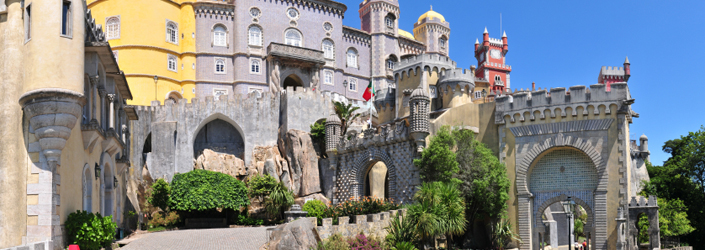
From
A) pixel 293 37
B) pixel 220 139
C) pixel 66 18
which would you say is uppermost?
pixel 293 37

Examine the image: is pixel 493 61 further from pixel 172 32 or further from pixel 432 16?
pixel 172 32

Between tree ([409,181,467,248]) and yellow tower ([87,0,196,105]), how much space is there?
2969cm

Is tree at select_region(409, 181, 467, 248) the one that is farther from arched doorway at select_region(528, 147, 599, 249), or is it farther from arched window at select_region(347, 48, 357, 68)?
arched window at select_region(347, 48, 357, 68)

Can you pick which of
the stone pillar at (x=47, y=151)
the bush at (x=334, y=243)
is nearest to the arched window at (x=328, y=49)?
the bush at (x=334, y=243)

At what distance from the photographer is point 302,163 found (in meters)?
42.2

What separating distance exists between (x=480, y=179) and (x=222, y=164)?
62.0ft

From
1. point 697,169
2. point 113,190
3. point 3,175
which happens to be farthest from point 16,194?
point 697,169

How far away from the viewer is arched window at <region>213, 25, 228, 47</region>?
184ft

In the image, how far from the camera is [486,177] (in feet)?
107

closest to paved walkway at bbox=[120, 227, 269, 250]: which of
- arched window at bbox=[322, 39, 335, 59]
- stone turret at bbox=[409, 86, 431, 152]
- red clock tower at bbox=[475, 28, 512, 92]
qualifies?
stone turret at bbox=[409, 86, 431, 152]

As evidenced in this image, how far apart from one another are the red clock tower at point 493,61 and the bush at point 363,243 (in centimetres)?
5171

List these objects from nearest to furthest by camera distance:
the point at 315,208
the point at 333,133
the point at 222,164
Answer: the point at 315,208
the point at 333,133
the point at 222,164

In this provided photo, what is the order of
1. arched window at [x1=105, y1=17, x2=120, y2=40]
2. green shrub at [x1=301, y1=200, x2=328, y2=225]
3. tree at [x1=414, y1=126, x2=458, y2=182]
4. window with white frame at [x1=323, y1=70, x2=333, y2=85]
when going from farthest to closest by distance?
window with white frame at [x1=323, y1=70, x2=333, y2=85] < arched window at [x1=105, y1=17, x2=120, y2=40] < green shrub at [x1=301, y1=200, x2=328, y2=225] < tree at [x1=414, y1=126, x2=458, y2=182]

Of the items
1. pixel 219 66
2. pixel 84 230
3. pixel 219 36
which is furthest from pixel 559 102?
pixel 219 36
